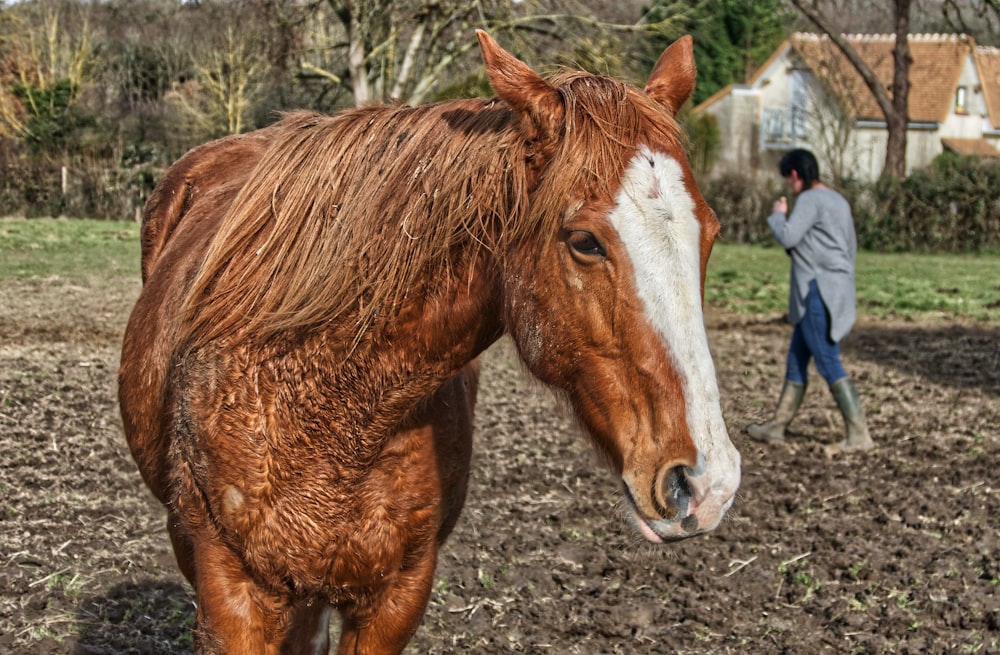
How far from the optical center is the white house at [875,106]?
4634 centimetres

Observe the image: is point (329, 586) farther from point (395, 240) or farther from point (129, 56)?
point (129, 56)

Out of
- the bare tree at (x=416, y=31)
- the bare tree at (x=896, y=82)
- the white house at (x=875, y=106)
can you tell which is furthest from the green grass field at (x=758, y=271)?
the white house at (x=875, y=106)

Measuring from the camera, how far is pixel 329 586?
268cm

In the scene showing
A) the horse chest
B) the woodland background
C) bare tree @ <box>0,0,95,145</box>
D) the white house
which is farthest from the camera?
the white house

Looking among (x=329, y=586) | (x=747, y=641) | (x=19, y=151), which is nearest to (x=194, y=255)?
(x=329, y=586)

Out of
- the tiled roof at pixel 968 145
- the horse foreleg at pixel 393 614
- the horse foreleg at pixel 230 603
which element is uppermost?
the horse foreleg at pixel 230 603

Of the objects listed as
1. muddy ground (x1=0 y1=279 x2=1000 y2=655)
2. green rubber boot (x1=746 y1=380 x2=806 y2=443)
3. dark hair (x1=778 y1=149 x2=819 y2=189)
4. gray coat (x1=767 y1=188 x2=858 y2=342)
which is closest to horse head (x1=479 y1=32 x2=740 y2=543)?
muddy ground (x1=0 y1=279 x2=1000 y2=655)

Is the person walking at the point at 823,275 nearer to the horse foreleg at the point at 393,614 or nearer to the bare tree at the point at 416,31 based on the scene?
the horse foreleg at the point at 393,614

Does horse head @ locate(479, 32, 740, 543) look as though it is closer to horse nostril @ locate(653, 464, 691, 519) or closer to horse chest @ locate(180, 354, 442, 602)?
horse nostril @ locate(653, 464, 691, 519)

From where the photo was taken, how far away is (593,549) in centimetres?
539

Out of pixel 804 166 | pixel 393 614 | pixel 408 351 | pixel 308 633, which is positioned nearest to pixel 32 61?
pixel 804 166

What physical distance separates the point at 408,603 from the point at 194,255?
1173 mm

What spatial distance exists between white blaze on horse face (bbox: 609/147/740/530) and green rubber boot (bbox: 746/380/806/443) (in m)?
5.90

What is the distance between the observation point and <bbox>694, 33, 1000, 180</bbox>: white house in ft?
152
